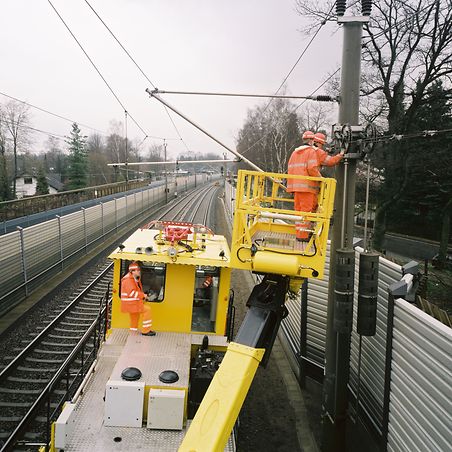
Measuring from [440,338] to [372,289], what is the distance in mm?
1439

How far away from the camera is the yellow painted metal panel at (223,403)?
3799 mm

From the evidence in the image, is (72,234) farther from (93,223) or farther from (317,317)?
(317,317)

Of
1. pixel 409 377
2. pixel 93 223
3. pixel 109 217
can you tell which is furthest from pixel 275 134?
pixel 409 377

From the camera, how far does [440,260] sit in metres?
23.7

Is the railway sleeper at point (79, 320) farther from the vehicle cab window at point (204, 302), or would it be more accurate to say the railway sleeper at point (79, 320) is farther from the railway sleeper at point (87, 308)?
the vehicle cab window at point (204, 302)

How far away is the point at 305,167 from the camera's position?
6.08m

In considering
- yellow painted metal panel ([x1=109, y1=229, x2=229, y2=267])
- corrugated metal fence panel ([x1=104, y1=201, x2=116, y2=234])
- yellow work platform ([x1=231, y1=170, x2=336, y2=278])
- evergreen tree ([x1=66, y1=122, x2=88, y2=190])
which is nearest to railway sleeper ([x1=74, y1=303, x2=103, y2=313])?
yellow painted metal panel ([x1=109, y1=229, x2=229, y2=267])

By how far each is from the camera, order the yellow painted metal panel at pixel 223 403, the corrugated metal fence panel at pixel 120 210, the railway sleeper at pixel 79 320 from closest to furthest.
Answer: the yellow painted metal panel at pixel 223 403 < the railway sleeper at pixel 79 320 < the corrugated metal fence panel at pixel 120 210

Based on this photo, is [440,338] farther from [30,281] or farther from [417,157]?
[417,157]

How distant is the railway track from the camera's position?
23.0 feet

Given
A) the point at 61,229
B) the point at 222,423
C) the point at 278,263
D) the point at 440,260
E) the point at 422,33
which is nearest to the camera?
the point at 222,423

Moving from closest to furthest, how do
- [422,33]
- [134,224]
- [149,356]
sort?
[149,356]
[422,33]
[134,224]

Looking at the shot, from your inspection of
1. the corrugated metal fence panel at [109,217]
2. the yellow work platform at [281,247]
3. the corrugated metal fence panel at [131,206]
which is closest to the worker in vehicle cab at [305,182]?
the yellow work platform at [281,247]

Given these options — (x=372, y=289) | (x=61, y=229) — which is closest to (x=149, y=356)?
(x=372, y=289)
